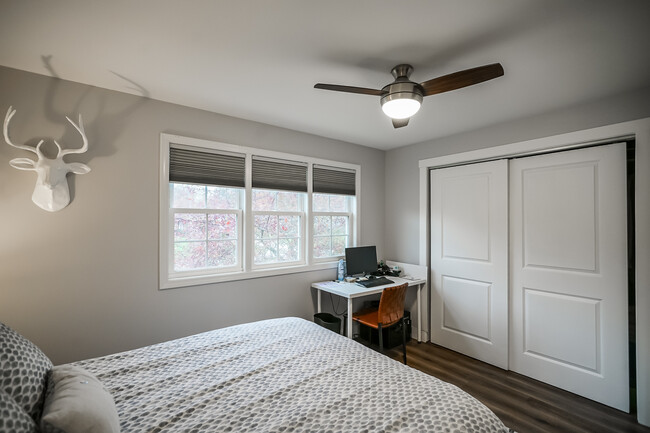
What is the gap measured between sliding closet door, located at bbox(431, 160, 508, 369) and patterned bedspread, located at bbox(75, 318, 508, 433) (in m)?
1.96

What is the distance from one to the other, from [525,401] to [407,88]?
266cm

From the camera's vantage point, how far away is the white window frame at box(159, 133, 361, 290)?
2.49m

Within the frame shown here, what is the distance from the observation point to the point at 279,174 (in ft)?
10.5

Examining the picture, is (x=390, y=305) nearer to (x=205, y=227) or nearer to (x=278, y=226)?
(x=278, y=226)

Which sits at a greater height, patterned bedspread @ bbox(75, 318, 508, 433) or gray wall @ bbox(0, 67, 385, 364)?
gray wall @ bbox(0, 67, 385, 364)

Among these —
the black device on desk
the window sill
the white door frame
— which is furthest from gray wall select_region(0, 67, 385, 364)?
the white door frame


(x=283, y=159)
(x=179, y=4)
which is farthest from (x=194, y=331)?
(x=179, y=4)

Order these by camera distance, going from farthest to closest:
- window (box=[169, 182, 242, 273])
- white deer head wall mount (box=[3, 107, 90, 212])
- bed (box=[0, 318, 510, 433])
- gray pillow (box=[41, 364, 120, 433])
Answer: window (box=[169, 182, 242, 273])
white deer head wall mount (box=[3, 107, 90, 212])
bed (box=[0, 318, 510, 433])
gray pillow (box=[41, 364, 120, 433])

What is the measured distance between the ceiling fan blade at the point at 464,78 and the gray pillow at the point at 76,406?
2.11 meters

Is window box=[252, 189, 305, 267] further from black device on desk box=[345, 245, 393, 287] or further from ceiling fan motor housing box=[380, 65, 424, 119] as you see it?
ceiling fan motor housing box=[380, 65, 424, 119]

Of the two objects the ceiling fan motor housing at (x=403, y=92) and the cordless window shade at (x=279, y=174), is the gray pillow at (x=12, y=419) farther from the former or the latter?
the cordless window shade at (x=279, y=174)

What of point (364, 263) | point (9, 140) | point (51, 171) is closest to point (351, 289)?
point (364, 263)

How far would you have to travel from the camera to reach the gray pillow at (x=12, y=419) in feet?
2.55

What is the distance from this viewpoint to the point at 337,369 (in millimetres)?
1612
